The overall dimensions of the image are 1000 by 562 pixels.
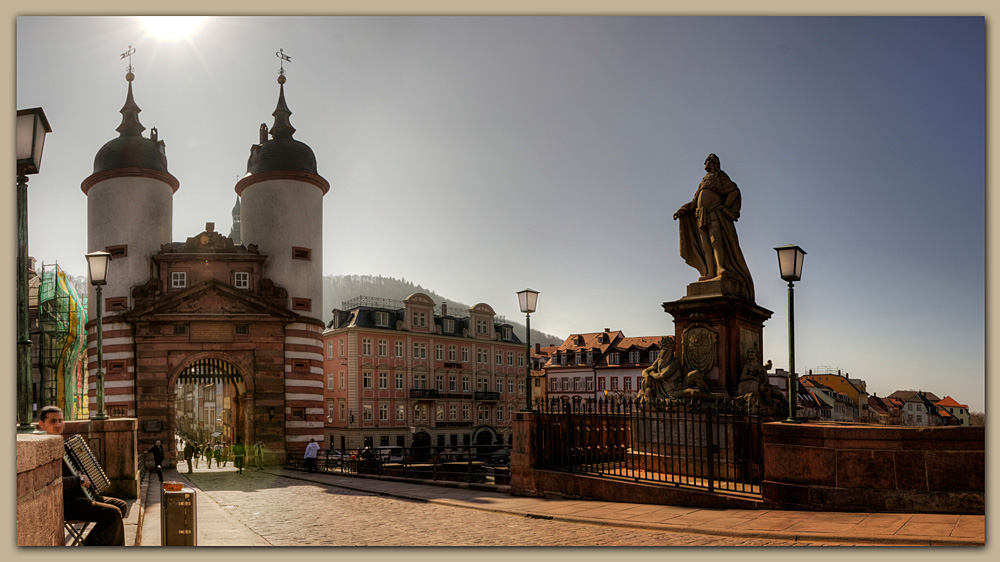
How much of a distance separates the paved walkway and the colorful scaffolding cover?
21.5 meters

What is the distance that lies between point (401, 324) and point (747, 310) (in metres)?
48.3

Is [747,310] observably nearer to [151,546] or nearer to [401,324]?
[151,546]

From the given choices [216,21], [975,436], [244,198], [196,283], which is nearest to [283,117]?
[244,198]

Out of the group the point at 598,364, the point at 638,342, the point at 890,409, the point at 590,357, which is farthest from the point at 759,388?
the point at 590,357

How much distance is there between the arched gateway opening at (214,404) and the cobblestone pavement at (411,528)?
1801cm

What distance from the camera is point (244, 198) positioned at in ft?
116

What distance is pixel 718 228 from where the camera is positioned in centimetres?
1383

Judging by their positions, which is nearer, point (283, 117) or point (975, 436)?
point (975, 436)

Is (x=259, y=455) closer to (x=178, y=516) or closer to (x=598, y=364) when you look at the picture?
(x=178, y=516)

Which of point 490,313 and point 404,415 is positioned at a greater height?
point 490,313

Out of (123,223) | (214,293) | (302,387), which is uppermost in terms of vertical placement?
(123,223)

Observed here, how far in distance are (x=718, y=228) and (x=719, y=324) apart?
1.75m

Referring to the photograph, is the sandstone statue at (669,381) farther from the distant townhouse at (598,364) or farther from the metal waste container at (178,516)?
the distant townhouse at (598,364)

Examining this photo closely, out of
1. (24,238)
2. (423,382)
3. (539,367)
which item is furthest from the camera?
(539,367)
